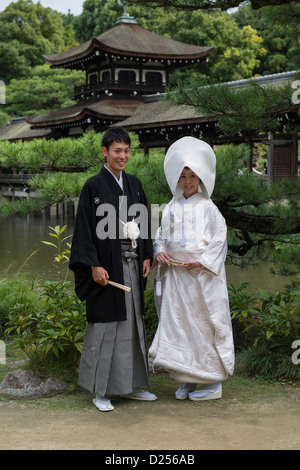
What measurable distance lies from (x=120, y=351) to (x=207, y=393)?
592 mm

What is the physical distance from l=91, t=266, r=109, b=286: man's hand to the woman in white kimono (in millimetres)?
409

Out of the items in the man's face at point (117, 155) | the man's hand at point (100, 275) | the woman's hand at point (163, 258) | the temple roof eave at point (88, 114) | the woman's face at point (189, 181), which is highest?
the temple roof eave at point (88, 114)

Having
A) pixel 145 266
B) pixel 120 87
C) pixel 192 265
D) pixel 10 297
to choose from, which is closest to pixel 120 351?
pixel 145 266

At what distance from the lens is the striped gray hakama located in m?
3.37

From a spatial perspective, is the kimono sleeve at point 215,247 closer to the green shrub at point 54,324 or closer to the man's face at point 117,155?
the man's face at point 117,155

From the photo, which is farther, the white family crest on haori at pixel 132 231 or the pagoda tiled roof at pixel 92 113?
the pagoda tiled roof at pixel 92 113

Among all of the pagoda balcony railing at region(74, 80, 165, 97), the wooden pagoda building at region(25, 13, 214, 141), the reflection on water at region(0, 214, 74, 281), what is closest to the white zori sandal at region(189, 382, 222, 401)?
the reflection on water at region(0, 214, 74, 281)

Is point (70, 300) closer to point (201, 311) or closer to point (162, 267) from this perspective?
point (162, 267)

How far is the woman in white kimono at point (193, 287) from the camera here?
11.4ft

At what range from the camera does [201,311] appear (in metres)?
3.50

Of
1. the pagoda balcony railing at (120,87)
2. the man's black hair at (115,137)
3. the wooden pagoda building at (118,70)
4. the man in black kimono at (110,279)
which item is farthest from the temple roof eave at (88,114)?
the man in black kimono at (110,279)

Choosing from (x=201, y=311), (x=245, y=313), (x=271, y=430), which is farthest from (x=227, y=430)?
(x=245, y=313)

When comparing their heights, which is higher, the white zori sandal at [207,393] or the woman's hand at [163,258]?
the woman's hand at [163,258]

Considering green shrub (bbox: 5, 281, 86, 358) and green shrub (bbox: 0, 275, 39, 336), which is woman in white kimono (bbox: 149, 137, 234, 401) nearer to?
green shrub (bbox: 5, 281, 86, 358)
